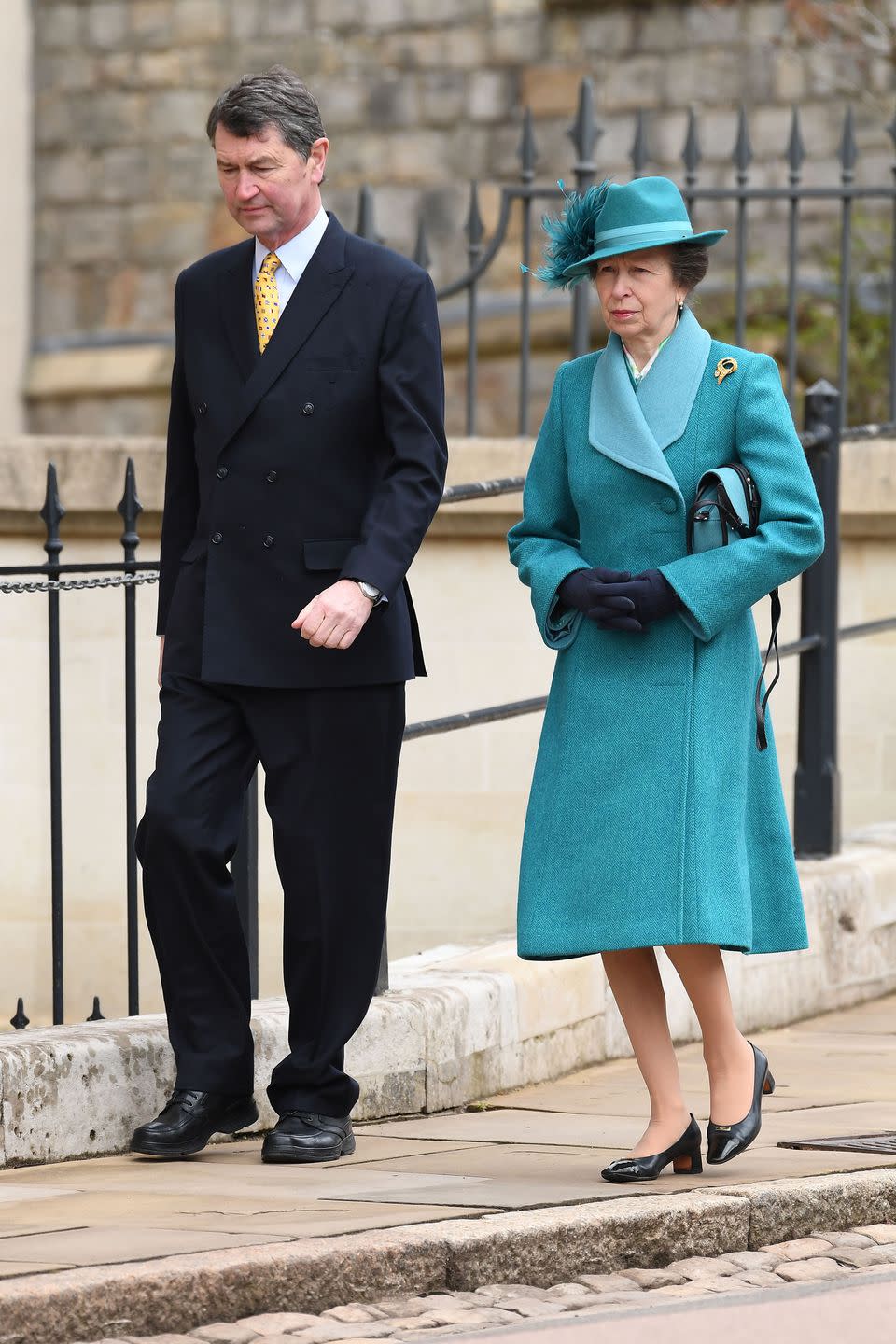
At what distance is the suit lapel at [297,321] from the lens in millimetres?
4402

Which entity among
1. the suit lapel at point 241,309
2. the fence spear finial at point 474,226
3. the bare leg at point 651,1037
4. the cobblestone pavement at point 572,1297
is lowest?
the cobblestone pavement at point 572,1297

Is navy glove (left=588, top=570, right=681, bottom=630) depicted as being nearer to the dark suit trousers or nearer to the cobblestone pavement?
the dark suit trousers

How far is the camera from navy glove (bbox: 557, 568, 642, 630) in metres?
4.14

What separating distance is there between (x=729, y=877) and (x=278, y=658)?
0.86 m

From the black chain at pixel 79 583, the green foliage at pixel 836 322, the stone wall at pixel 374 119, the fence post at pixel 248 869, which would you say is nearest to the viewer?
the black chain at pixel 79 583

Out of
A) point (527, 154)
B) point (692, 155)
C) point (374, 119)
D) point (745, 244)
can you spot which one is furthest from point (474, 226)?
point (374, 119)

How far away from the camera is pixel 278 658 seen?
440 cm

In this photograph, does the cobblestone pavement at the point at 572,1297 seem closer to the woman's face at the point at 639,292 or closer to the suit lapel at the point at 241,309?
the woman's face at the point at 639,292

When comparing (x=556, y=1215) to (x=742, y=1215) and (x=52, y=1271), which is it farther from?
(x=52, y=1271)

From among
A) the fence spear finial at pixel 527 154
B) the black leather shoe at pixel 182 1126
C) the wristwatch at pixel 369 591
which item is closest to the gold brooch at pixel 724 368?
the wristwatch at pixel 369 591

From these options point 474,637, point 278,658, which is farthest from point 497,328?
point 278,658

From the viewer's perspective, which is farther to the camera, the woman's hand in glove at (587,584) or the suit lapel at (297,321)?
the suit lapel at (297,321)

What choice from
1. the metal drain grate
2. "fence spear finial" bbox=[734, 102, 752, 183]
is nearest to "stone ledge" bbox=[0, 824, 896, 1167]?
the metal drain grate

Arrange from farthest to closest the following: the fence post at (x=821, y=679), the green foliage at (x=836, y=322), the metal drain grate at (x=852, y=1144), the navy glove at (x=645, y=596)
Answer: the green foliage at (x=836, y=322) < the fence post at (x=821, y=679) < the metal drain grate at (x=852, y=1144) < the navy glove at (x=645, y=596)
